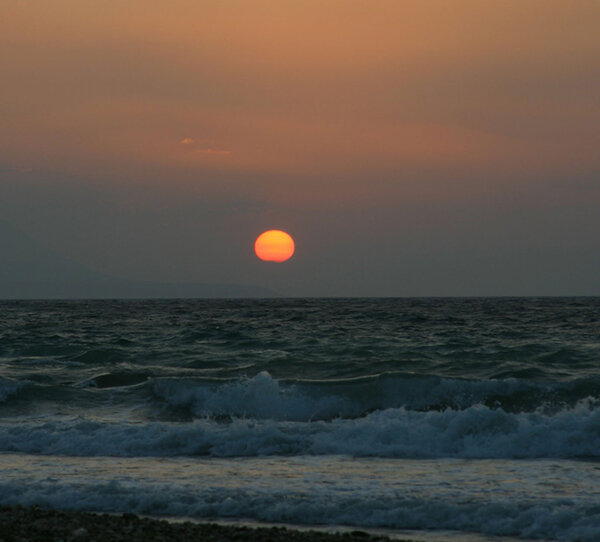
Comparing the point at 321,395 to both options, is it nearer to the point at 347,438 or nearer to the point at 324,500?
the point at 347,438

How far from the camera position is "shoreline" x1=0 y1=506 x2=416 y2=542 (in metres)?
9.80

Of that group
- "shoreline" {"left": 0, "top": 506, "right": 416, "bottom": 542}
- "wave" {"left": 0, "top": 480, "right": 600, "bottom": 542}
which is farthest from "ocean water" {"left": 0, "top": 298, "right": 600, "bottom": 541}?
"shoreline" {"left": 0, "top": 506, "right": 416, "bottom": 542}

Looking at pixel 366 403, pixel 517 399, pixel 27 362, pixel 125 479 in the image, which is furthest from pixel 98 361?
pixel 125 479

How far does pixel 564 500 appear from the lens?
1170cm

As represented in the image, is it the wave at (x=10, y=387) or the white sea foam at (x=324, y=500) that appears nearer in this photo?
the white sea foam at (x=324, y=500)

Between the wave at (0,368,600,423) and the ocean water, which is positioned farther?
the wave at (0,368,600,423)

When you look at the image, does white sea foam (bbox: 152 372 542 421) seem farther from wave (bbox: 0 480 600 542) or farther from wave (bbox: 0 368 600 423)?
wave (bbox: 0 480 600 542)

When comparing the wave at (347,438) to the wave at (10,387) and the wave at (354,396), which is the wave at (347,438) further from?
the wave at (10,387)

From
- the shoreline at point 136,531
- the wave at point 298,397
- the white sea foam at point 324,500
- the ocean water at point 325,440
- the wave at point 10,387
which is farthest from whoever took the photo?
the wave at point 10,387

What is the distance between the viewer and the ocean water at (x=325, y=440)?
38.2 ft

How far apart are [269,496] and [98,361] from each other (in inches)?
880

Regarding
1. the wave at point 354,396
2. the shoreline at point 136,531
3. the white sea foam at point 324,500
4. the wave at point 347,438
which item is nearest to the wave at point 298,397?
the wave at point 354,396

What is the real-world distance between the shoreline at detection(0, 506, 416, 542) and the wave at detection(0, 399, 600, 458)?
5.25m

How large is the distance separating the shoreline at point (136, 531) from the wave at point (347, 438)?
17.2 feet
